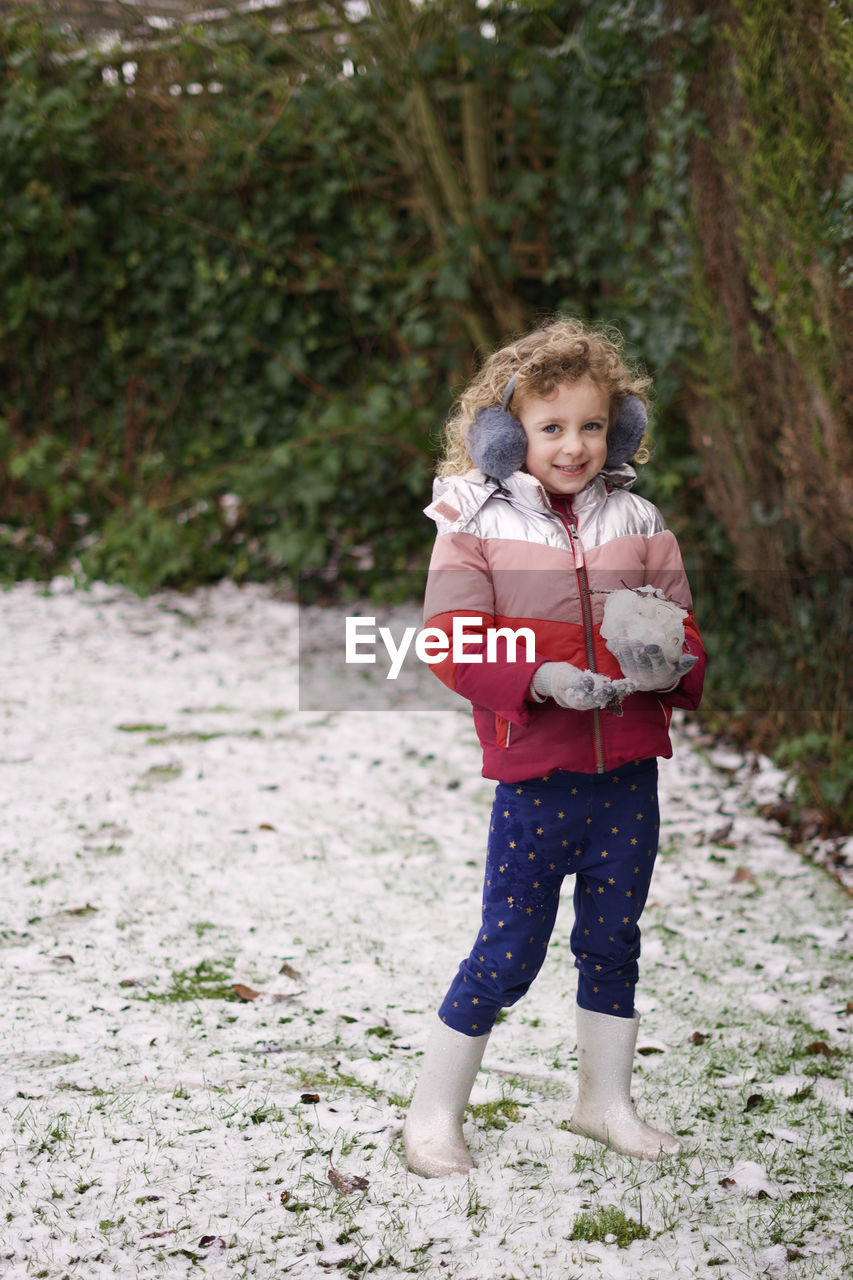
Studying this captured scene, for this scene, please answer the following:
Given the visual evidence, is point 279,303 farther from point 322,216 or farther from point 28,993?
point 28,993

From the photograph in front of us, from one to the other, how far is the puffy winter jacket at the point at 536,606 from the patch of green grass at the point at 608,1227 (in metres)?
0.72

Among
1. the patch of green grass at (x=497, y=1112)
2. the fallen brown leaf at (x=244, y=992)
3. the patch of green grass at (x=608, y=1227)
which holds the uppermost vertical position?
the fallen brown leaf at (x=244, y=992)

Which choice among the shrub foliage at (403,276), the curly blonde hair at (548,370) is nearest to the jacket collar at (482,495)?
the curly blonde hair at (548,370)

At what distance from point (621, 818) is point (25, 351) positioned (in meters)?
6.29

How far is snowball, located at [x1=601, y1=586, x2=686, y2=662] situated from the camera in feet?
5.47

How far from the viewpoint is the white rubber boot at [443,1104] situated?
1879 millimetres

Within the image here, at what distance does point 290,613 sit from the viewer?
618 cm

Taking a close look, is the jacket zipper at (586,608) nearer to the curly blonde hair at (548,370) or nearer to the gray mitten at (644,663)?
the gray mitten at (644,663)

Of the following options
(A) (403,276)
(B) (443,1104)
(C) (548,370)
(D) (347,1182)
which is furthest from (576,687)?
(A) (403,276)

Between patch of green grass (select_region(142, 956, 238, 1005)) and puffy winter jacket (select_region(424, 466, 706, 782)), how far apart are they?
1033 mm

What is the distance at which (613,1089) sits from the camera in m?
1.96

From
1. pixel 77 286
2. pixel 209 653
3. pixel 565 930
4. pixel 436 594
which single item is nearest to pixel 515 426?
pixel 436 594

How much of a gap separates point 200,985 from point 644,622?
145 cm

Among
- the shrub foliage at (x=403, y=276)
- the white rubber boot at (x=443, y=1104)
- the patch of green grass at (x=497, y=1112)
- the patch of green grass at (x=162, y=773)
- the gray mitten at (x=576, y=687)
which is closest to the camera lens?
the gray mitten at (x=576, y=687)
